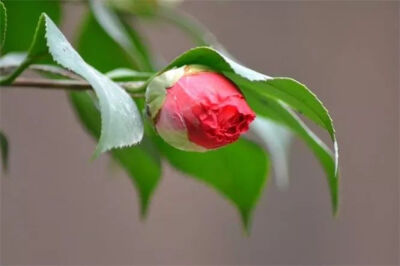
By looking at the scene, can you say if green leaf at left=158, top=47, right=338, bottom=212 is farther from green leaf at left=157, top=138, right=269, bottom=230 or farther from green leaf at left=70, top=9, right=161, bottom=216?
green leaf at left=157, top=138, right=269, bottom=230

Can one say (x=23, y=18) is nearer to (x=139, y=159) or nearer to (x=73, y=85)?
(x=139, y=159)

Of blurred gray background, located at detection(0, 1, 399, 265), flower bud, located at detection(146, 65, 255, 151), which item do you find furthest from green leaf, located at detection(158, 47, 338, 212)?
blurred gray background, located at detection(0, 1, 399, 265)

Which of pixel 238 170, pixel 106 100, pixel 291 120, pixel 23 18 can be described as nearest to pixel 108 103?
pixel 106 100

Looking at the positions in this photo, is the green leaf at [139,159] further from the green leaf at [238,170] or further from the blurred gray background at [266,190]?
the blurred gray background at [266,190]

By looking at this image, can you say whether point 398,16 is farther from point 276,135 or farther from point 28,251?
point 276,135

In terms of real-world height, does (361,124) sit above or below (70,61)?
below

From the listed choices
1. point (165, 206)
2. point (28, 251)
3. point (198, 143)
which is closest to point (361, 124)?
point (165, 206)
